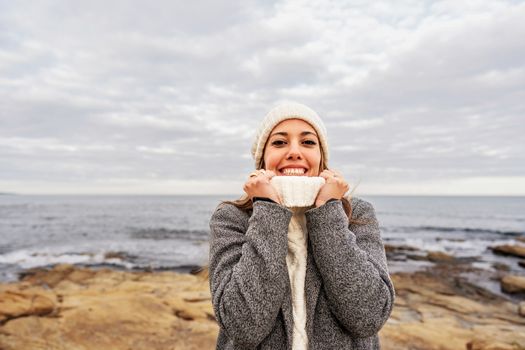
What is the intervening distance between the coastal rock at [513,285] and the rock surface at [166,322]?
1.85 meters

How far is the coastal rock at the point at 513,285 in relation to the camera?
12.7 m

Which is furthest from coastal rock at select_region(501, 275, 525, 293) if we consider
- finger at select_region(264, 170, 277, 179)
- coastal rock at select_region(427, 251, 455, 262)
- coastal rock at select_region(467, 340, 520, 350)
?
finger at select_region(264, 170, 277, 179)

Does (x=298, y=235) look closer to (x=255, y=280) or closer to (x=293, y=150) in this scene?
(x=255, y=280)

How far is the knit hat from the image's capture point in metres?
2.24

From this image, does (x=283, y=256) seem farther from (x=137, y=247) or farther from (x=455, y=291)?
(x=137, y=247)

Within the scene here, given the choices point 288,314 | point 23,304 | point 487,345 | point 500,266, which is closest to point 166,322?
point 23,304

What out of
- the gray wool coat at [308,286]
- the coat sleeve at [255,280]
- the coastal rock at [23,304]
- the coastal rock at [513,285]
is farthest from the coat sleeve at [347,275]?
the coastal rock at [513,285]

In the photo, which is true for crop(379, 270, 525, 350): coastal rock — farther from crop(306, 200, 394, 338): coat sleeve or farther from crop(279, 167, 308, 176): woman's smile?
crop(279, 167, 308, 176): woman's smile

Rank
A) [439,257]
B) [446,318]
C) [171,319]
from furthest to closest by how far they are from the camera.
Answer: [439,257] < [446,318] < [171,319]

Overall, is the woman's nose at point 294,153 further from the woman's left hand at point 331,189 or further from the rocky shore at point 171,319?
the rocky shore at point 171,319

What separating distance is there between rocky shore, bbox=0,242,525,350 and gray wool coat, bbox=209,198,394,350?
494 centimetres

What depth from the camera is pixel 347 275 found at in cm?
175

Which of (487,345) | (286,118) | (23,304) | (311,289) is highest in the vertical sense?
(286,118)

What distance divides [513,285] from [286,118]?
14.4m
